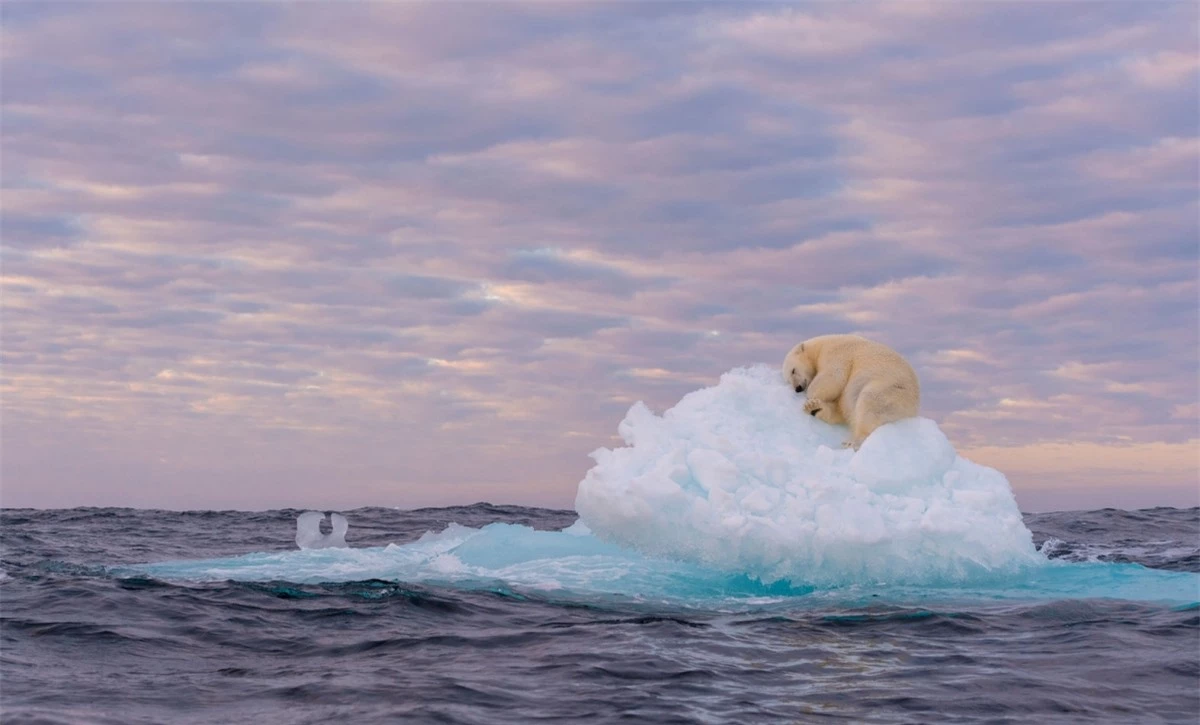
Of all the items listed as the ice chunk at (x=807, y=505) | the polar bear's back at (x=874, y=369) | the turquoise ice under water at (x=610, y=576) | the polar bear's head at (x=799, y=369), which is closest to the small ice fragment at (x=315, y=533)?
the turquoise ice under water at (x=610, y=576)

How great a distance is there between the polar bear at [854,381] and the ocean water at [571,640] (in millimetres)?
2407

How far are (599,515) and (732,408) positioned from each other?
2817mm

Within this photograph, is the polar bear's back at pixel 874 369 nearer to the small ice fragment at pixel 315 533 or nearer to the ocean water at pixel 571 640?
the ocean water at pixel 571 640

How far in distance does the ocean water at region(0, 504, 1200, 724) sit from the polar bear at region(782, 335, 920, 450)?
2.41 meters

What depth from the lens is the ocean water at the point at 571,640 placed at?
25.8 ft

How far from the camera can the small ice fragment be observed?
17.4m

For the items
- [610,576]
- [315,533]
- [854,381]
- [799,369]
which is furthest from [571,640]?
[315,533]

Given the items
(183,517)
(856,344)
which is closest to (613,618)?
(856,344)

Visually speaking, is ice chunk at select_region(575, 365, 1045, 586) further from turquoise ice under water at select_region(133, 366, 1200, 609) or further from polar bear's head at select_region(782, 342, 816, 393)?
polar bear's head at select_region(782, 342, 816, 393)

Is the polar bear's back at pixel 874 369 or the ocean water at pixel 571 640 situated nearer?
the ocean water at pixel 571 640

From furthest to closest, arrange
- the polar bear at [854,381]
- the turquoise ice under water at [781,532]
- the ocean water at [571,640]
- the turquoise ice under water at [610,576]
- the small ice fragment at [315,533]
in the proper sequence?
the small ice fragment at [315,533]
the polar bear at [854,381]
the turquoise ice under water at [781,532]
the turquoise ice under water at [610,576]
the ocean water at [571,640]

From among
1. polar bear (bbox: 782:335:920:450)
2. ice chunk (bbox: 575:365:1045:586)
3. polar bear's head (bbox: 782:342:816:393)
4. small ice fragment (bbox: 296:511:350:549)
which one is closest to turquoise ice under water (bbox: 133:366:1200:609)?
ice chunk (bbox: 575:365:1045:586)

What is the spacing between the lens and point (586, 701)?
25.8ft

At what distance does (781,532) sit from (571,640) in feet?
12.1
